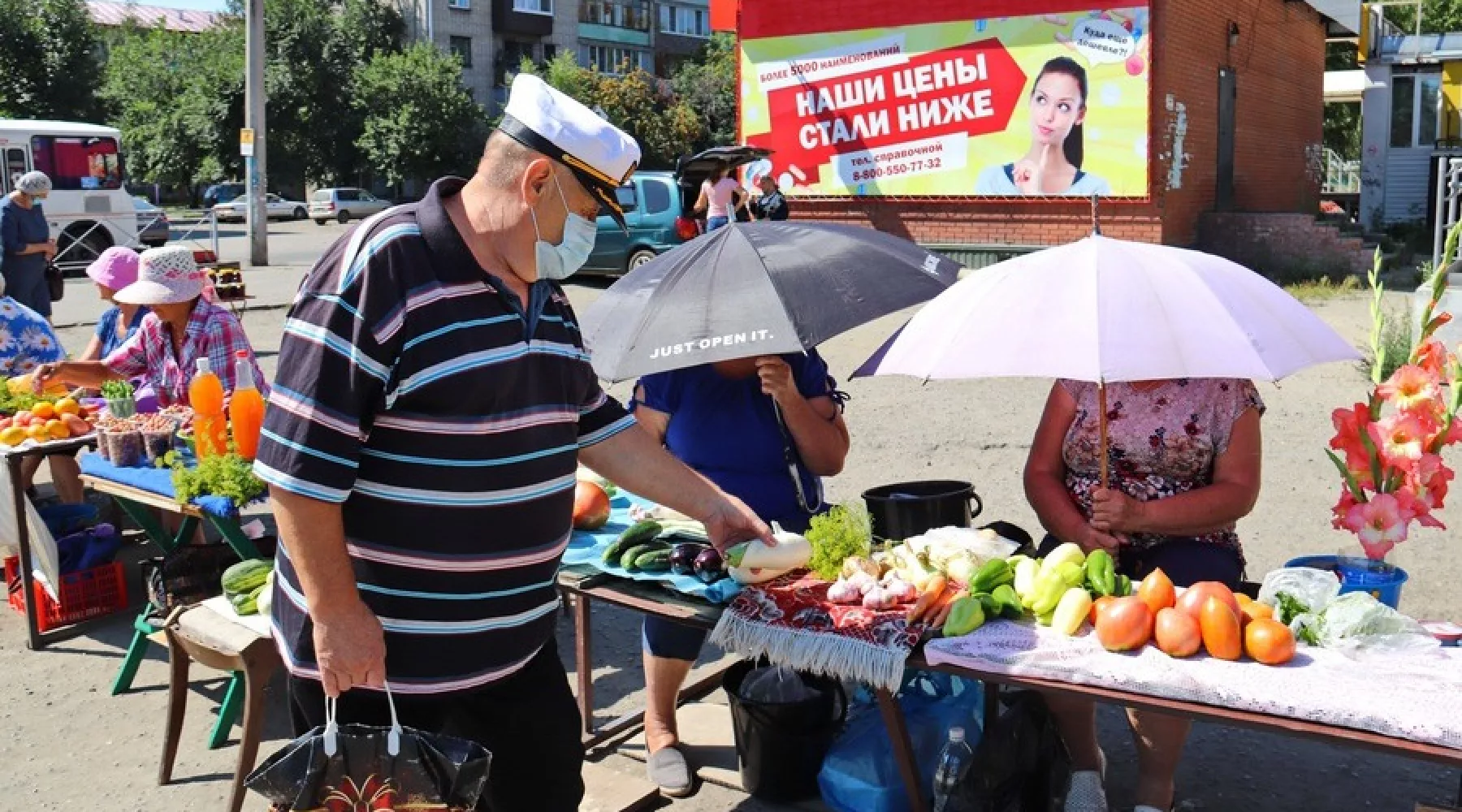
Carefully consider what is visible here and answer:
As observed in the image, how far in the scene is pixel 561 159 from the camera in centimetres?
243

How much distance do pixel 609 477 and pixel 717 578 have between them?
2.16ft

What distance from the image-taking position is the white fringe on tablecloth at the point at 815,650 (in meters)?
3.06

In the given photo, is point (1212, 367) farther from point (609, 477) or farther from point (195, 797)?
point (195, 797)

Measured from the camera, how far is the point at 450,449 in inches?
93.7


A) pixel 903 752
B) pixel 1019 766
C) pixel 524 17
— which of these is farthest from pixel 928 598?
pixel 524 17

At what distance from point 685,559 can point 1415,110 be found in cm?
2675

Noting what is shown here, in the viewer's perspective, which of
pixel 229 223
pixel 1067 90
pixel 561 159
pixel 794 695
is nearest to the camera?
pixel 561 159

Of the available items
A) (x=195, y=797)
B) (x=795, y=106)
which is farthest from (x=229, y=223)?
(x=195, y=797)

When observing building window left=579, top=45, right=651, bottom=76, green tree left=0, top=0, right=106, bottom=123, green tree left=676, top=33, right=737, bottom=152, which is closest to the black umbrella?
green tree left=676, top=33, right=737, bottom=152

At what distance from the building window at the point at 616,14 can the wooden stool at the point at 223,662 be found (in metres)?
54.0

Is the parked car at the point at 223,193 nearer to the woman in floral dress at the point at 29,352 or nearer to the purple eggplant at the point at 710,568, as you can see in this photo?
the woman in floral dress at the point at 29,352

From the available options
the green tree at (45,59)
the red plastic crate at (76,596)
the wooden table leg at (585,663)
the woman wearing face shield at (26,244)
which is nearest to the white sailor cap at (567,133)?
the wooden table leg at (585,663)

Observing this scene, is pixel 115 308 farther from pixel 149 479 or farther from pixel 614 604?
pixel 614 604

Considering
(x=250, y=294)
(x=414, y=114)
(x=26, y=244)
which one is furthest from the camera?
(x=414, y=114)
